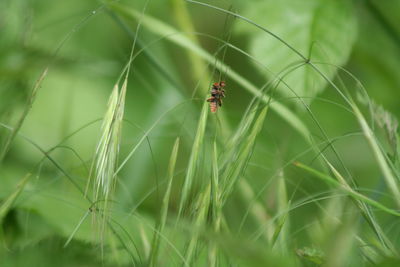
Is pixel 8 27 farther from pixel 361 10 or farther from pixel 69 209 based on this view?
pixel 361 10

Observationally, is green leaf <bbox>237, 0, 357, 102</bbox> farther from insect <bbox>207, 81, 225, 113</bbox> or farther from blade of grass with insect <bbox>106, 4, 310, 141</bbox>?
insect <bbox>207, 81, 225, 113</bbox>

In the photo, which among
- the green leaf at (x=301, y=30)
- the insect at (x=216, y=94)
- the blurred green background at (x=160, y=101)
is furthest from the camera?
the green leaf at (x=301, y=30)

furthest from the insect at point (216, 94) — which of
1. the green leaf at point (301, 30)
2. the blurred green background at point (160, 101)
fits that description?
the green leaf at point (301, 30)

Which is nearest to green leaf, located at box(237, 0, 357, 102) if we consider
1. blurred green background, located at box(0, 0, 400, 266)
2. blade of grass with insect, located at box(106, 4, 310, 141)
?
blurred green background, located at box(0, 0, 400, 266)

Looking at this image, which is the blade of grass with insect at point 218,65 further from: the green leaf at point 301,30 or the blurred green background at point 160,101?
the green leaf at point 301,30

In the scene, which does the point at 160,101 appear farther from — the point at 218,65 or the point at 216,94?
the point at 216,94

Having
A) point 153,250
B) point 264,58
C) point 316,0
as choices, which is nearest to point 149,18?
point 264,58

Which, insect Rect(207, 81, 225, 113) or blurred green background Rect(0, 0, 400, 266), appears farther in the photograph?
blurred green background Rect(0, 0, 400, 266)

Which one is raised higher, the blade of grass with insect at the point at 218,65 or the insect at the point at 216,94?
the blade of grass with insect at the point at 218,65
